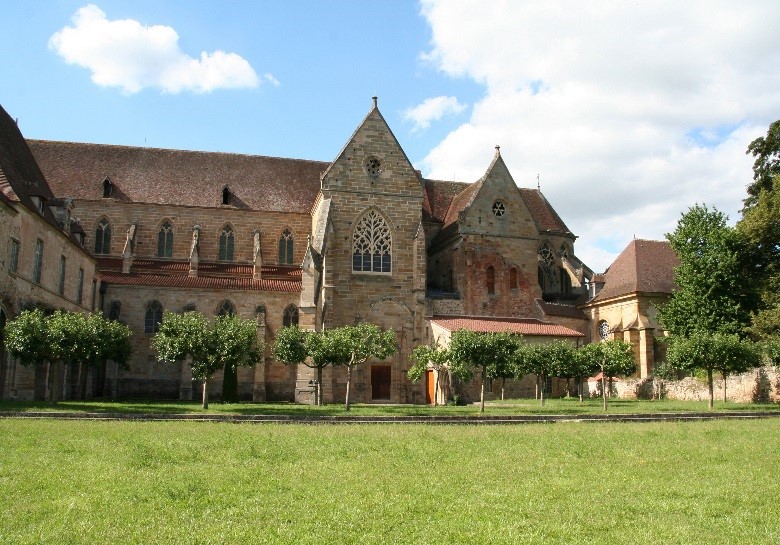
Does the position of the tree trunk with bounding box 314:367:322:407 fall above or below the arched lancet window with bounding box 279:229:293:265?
below

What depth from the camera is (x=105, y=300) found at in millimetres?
43594

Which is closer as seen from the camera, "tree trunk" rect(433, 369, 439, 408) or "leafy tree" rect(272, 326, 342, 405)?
"leafy tree" rect(272, 326, 342, 405)

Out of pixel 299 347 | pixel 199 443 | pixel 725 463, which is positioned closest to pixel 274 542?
pixel 199 443

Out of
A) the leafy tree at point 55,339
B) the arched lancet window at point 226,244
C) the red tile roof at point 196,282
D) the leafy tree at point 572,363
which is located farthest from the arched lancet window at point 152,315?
the leafy tree at point 572,363

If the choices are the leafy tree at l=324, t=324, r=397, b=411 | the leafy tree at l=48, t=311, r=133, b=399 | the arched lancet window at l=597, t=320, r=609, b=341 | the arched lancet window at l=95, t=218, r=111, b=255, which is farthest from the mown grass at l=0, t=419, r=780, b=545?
the arched lancet window at l=597, t=320, r=609, b=341

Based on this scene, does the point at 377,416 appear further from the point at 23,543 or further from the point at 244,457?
the point at 23,543

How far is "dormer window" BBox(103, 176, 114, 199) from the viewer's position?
47659 mm

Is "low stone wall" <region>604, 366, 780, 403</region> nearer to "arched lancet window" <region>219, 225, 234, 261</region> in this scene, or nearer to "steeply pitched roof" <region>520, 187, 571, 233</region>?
"steeply pitched roof" <region>520, 187, 571, 233</region>

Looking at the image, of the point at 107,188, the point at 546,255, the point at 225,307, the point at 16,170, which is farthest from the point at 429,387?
the point at 107,188

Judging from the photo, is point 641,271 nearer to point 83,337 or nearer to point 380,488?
point 83,337

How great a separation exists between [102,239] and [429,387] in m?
24.0

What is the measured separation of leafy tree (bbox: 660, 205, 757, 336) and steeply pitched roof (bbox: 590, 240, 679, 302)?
11.0ft

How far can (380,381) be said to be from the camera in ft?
139

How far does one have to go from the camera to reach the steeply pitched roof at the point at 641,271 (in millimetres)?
46719
